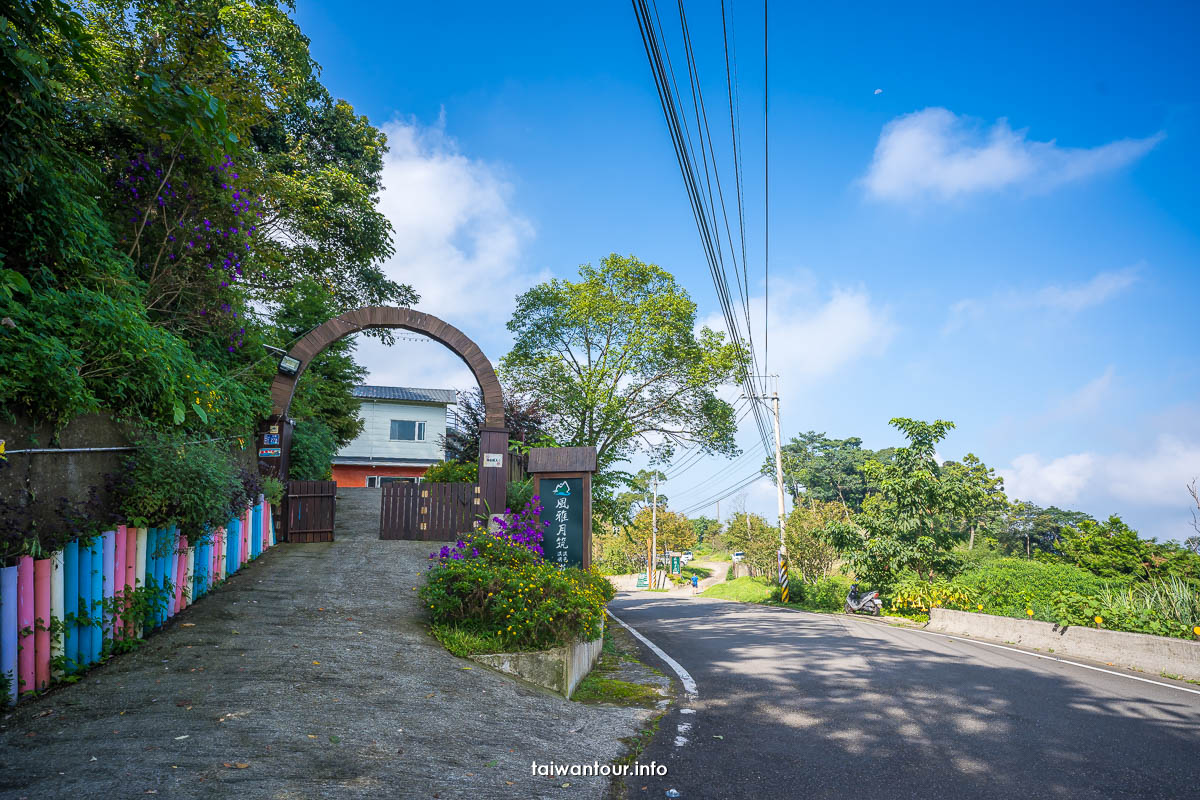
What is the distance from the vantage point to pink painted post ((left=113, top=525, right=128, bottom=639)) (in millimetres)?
5523

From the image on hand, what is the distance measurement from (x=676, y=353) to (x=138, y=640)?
17.5 m

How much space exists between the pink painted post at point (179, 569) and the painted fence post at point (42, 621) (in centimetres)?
198

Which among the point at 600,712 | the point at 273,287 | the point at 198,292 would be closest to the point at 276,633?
the point at 600,712

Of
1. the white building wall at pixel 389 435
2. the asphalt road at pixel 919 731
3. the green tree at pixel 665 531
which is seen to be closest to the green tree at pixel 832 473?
the green tree at pixel 665 531

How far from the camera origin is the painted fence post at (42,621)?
4.56 meters

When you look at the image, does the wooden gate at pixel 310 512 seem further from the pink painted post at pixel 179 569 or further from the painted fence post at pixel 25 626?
the painted fence post at pixel 25 626

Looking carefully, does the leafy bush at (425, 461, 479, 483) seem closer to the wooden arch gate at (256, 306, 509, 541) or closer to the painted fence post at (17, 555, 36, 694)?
the wooden arch gate at (256, 306, 509, 541)

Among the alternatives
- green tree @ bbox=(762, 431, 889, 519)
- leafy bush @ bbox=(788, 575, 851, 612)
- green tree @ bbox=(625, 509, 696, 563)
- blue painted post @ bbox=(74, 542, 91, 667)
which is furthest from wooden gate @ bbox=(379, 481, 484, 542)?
green tree @ bbox=(762, 431, 889, 519)

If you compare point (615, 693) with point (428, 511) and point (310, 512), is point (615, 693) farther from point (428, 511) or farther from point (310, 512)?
A: point (310, 512)

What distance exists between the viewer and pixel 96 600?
206 inches

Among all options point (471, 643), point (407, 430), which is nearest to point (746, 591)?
point (407, 430)

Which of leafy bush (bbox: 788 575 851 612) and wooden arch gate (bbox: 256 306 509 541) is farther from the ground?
wooden arch gate (bbox: 256 306 509 541)

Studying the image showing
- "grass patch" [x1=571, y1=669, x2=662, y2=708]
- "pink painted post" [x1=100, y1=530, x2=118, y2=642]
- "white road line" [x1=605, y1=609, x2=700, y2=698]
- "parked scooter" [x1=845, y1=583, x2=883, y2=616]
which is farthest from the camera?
"parked scooter" [x1=845, y1=583, x2=883, y2=616]

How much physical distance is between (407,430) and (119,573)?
92.1 ft
